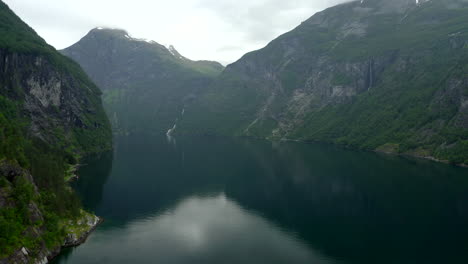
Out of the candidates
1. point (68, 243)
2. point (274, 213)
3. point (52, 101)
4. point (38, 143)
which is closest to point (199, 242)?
point (68, 243)

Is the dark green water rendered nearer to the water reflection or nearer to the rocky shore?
the water reflection

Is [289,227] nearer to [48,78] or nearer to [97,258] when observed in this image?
[97,258]

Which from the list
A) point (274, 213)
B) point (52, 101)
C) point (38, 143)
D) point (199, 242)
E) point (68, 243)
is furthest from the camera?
point (52, 101)

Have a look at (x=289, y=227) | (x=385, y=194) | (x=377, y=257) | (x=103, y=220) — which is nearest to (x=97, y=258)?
(x=103, y=220)

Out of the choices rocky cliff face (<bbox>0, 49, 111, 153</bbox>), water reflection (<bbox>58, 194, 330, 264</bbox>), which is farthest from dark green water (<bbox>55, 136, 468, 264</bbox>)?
rocky cliff face (<bbox>0, 49, 111, 153</bbox>)

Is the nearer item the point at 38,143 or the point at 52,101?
the point at 38,143

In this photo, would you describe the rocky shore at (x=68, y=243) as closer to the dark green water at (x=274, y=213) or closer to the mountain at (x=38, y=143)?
the mountain at (x=38, y=143)

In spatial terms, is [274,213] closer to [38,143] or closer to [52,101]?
[38,143]
